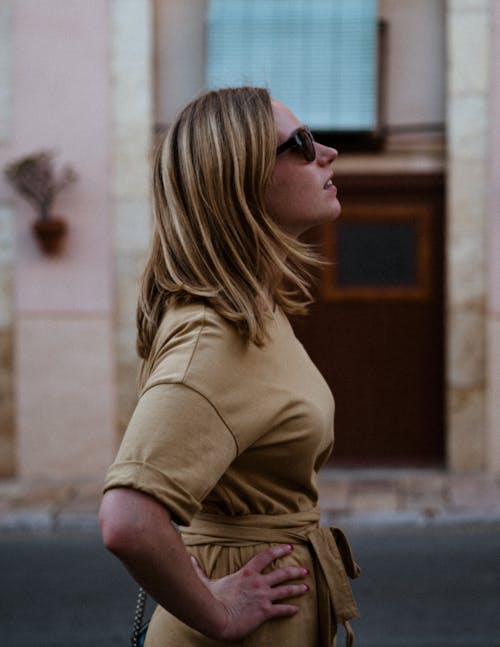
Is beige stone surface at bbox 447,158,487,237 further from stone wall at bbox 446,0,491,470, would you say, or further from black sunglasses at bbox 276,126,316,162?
black sunglasses at bbox 276,126,316,162

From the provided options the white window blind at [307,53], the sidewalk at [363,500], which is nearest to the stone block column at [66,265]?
the sidewalk at [363,500]

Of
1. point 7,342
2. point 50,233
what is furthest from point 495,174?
point 7,342

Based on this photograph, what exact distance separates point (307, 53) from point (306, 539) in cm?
810

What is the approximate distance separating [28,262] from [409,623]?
5.34 metres

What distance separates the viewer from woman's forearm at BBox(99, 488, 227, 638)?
148cm

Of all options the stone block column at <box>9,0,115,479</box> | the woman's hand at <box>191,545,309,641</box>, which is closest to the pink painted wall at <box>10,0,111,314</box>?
the stone block column at <box>9,0,115,479</box>

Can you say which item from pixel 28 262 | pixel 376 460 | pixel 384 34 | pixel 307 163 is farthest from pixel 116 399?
pixel 307 163

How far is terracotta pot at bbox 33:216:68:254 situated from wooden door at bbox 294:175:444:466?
2244 mm

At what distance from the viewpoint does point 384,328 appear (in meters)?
9.76

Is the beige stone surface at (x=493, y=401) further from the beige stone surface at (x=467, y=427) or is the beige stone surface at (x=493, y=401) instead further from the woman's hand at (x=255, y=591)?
the woman's hand at (x=255, y=591)

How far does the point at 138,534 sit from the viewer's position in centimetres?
148

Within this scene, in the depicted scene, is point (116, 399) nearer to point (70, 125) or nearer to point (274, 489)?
point (70, 125)

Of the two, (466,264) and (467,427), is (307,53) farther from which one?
(467,427)

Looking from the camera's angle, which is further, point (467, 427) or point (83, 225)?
point (83, 225)
